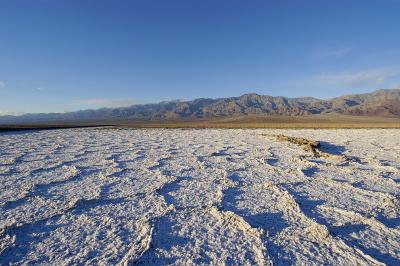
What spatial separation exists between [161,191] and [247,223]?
1720mm

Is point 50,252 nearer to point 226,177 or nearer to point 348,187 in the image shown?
point 226,177

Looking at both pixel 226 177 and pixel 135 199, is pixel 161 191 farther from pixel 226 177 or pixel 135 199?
pixel 226 177

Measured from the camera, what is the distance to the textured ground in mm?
2717

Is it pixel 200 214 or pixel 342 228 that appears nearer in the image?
Answer: pixel 342 228

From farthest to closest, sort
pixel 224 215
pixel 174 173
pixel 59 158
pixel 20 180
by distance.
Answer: pixel 59 158 < pixel 174 173 < pixel 20 180 < pixel 224 215

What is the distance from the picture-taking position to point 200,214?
12.1ft

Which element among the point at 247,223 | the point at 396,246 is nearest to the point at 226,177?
the point at 247,223

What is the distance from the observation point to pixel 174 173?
5895 millimetres

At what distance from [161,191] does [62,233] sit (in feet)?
5.75

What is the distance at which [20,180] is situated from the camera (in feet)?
17.4

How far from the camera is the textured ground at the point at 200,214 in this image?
272 cm

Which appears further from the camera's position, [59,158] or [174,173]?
[59,158]

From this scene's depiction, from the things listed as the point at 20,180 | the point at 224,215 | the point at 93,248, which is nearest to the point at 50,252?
the point at 93,248

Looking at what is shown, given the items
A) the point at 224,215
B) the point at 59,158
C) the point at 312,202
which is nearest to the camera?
the point at 224,215
